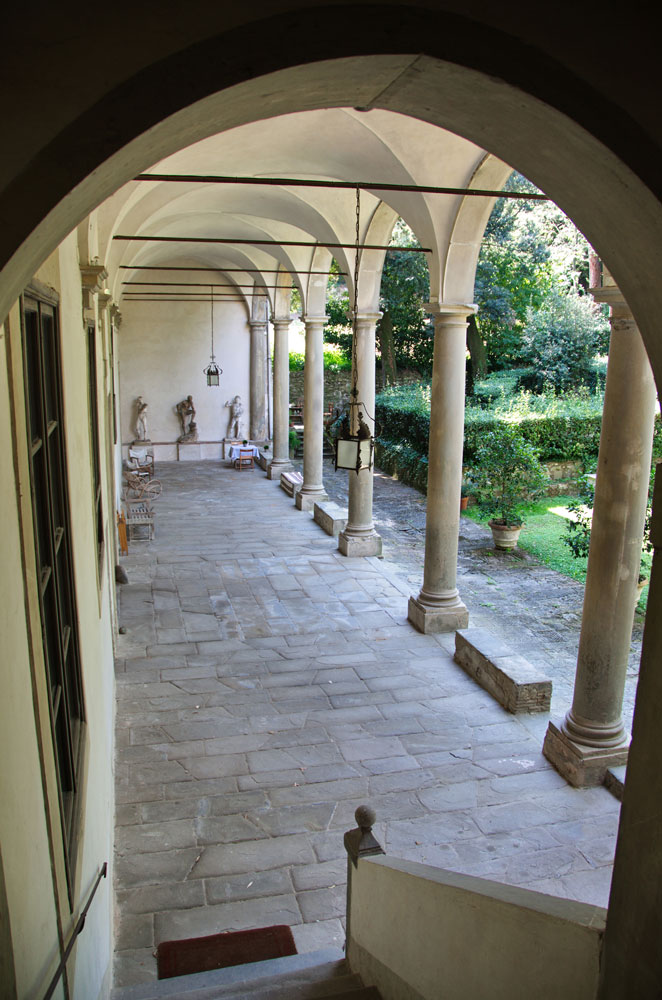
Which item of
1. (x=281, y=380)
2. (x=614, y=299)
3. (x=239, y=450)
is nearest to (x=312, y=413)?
(x=281, y=380)

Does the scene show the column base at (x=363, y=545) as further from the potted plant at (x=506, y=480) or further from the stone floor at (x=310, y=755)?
the potted plant at (x=506, y=480)

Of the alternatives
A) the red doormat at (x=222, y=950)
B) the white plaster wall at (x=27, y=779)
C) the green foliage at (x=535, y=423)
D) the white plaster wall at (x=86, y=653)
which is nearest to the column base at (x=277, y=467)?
the green foliage at (x=535, y=423)

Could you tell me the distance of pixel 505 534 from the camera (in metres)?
12.8

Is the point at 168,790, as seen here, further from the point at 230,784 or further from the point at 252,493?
the point at 252,493

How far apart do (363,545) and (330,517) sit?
1669 millimetres

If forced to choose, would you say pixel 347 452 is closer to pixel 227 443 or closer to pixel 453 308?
pixel 453 308

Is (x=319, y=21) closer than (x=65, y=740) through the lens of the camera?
Yes

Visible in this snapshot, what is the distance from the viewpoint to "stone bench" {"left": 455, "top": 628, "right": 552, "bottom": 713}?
277 inches

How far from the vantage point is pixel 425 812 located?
5617 millimetres

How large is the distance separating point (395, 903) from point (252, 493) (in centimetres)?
1465

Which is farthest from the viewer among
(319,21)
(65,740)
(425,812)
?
(425,812)

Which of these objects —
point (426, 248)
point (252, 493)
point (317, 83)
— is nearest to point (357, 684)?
point (426, 248)

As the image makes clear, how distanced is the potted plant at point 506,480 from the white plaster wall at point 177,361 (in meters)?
11.9

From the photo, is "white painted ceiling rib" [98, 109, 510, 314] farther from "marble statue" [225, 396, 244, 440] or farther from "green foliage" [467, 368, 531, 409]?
"marble statue" [225, 396, 244, 440]
